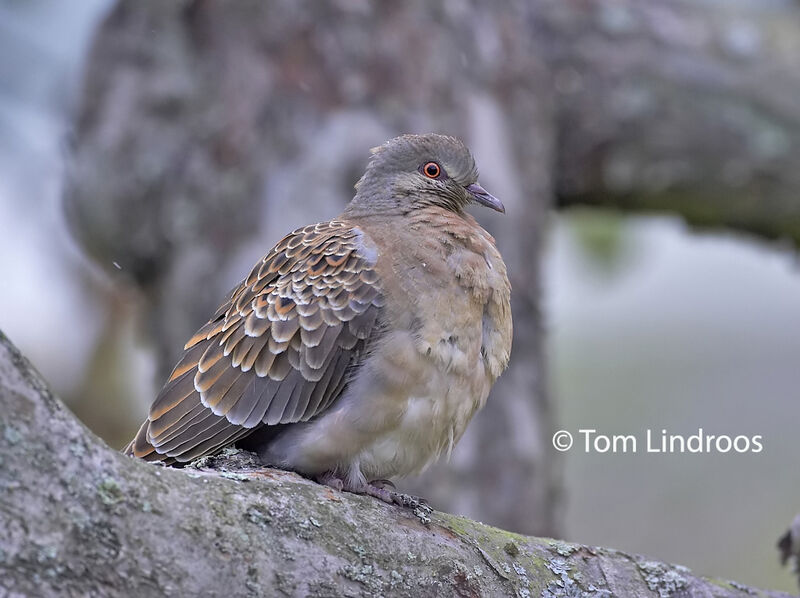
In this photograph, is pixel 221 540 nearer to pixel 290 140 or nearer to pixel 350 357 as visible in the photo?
pixel 350 357

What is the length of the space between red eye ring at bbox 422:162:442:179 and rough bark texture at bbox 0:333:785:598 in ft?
4.72

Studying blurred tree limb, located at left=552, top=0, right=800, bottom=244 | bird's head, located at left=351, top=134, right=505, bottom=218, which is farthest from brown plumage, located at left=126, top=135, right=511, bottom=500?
blurred tree limb, located at left=552, top=0, right=800, bottom=244

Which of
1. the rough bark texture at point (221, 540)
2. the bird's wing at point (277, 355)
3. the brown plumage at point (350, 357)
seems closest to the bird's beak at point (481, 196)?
the brown plumage at point (350, 357)

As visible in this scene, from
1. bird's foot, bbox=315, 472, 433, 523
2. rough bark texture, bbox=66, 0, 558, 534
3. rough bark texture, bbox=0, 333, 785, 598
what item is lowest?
rough bark texture, bbox=0, 333, 785, 598

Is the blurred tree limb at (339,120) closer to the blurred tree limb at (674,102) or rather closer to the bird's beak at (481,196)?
the blurred tree limb at (674,102)

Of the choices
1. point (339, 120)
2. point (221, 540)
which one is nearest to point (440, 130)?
point (339, 120)

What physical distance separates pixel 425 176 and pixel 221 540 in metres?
1.99

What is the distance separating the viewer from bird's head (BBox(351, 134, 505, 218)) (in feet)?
13.5

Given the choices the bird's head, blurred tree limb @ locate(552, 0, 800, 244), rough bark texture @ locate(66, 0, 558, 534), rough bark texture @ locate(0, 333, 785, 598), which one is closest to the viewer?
rough bark texture @ locate(0, 333, 785, 598)

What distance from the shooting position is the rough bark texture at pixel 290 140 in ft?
18.7

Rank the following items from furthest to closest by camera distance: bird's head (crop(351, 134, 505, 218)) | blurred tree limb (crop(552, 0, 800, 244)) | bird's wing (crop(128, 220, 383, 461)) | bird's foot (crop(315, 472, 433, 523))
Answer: blurred tree limb (crop(552, 0, 800, 244)) → bird's head (crop(351, 134, 505, 218)) → bird's wing (crop(128, 220, 383, 461)) → bird's foot (crop(315, 472, 433, 523))

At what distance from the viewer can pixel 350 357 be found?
3531 mm

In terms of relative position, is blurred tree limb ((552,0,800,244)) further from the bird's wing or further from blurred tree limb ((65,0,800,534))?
the bird's wing

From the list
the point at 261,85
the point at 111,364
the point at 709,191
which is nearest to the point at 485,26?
the point at 261,85
